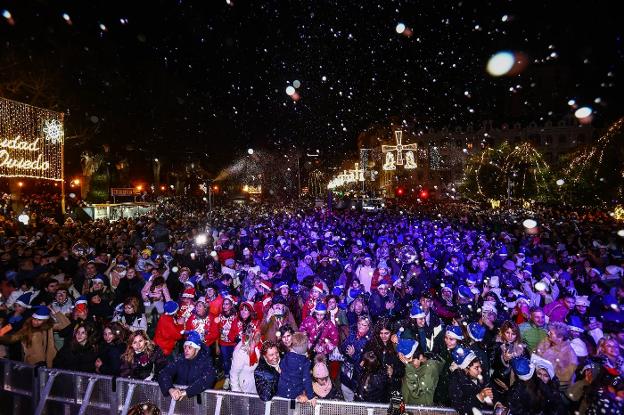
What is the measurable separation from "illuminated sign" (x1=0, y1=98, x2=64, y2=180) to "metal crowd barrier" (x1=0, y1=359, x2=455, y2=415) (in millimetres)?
15469

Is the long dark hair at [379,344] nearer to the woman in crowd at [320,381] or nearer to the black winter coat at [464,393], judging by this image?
the woman in crowd at [320,381]

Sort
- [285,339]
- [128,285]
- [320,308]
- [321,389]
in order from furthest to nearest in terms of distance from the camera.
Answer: [128,285] → [320,308] → [285,339] → [321,389]

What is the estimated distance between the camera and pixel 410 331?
215 inches

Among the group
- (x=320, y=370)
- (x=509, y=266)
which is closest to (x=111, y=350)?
(x=320, y=370)

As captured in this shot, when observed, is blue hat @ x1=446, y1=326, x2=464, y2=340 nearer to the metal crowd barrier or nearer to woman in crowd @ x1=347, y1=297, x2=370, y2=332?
the metal crowd barrier

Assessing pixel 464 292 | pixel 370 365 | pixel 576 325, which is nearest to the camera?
pixel 370 365

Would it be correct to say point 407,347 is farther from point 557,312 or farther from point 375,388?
point 557,312

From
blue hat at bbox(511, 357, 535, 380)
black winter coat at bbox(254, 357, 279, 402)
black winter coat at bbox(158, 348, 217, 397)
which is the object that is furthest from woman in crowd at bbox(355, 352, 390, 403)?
black winter coat at bbox(158, 348, 217, 397)

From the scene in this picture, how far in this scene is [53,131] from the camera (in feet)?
64.0

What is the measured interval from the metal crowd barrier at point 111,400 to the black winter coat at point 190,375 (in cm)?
11

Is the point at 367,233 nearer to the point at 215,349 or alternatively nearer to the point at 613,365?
the point at 215,349

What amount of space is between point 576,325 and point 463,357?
2.58 meters

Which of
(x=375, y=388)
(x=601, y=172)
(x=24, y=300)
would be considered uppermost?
(x=601, y=172)

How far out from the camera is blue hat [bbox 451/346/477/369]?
163 inches
